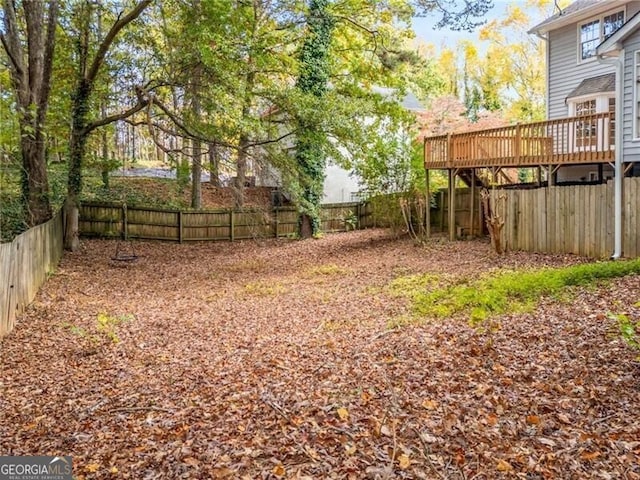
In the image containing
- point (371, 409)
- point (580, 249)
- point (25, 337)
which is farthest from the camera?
point (580, 249)

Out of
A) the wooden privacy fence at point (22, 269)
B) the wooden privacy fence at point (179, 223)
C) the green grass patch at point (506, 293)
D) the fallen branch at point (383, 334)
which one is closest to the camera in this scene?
the fallen branch at point (383, 334)

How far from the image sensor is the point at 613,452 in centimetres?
328

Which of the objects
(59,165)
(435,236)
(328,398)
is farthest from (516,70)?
(328,398)

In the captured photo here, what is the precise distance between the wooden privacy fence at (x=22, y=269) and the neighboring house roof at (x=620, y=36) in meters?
11.7

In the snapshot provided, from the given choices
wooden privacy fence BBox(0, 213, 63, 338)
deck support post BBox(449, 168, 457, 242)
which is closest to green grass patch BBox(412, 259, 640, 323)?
wooden privacy fence BBox(0, 213, 63, 338)

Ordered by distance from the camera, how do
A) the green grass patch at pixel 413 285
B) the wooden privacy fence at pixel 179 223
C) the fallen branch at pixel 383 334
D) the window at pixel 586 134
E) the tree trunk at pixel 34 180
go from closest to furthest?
the fallen branch at pixel 383 334 → the green grass patch at pixel 413 285 → the window at pixel 586 134 → the tree trunk at pixel 34 180 → the wooden privacy fence at pixel 179 223

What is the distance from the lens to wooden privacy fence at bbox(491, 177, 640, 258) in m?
9.98

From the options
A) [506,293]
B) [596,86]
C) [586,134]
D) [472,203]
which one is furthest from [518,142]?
[506,293]

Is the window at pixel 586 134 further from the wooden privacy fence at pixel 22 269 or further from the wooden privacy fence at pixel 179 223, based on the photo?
the wooden privacy fence at pixel 22 269

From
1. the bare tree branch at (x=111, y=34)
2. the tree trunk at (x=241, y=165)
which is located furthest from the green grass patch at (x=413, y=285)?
the bare tree branch at (x=111, y=34)

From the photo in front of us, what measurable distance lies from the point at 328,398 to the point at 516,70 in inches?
1268

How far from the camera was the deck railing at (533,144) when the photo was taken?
11.2 meters

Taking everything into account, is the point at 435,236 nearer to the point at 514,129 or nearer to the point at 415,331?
the point at 514,129

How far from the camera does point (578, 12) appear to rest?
15.1 meters
